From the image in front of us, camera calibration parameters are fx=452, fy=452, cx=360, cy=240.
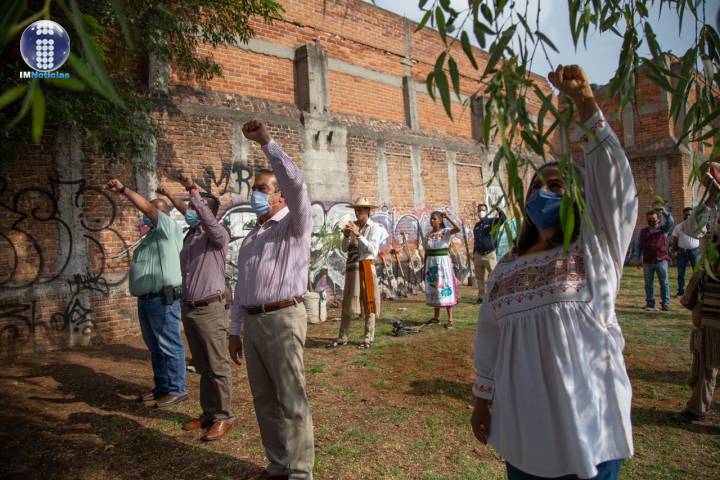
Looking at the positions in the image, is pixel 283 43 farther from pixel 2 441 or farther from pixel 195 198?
pixel 2 441

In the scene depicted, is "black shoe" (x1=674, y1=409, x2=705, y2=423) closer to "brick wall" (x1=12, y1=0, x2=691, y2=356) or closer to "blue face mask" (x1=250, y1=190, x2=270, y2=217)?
"brick wall" (x1=12, y1=0, x2=691, y2=356)

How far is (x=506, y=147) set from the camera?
4.33 feet

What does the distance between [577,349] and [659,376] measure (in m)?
4.52

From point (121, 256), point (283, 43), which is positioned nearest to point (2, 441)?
point (121, 256)

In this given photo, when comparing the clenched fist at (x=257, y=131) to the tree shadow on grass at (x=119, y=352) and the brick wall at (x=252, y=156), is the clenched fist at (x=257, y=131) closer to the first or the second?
the brick wall at (x=252, y=156)

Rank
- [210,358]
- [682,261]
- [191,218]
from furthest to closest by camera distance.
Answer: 1. [682,261]
2. [191,218]
3. [210,358]

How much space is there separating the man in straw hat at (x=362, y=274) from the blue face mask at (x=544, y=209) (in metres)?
4.69

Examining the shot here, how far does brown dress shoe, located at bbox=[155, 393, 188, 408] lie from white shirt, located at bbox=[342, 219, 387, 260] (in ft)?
9.95

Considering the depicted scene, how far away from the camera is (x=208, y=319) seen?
13.5 feet

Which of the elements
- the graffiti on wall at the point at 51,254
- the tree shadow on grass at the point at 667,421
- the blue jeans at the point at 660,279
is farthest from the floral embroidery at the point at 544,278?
the blue jeans at the point at 660,279

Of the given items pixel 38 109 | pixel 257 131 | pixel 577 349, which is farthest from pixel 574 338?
pixel 257 131

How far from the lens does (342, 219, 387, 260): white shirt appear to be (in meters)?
6.57

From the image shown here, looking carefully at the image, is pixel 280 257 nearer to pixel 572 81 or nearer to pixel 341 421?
pixel 341 421

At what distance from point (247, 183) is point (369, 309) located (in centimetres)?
429
